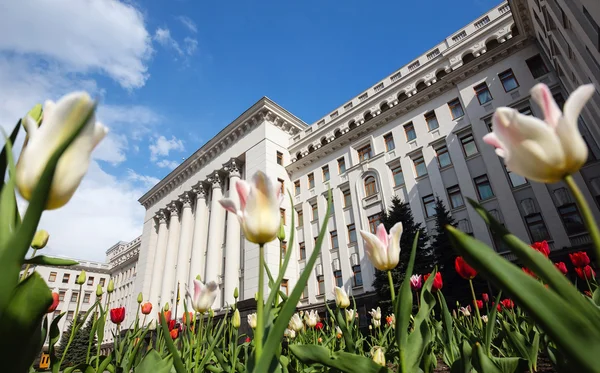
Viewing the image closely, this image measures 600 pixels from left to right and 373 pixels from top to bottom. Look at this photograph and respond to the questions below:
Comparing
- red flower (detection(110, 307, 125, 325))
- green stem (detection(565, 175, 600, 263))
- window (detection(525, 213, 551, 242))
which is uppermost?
window (detection(525, 213, 551, 242))

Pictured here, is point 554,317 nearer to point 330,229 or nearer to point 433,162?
point 433,162

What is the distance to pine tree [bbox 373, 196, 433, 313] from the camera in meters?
12.7

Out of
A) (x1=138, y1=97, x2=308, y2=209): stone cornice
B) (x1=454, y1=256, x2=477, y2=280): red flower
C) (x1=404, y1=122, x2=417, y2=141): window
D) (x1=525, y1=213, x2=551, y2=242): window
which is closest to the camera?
(x1=454, y1=256, x2=477, y2=280): red flower

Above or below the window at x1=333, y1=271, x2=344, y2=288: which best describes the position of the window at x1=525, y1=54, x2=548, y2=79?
above

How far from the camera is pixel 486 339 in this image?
1.90 metres

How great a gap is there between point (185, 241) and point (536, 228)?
23.8m

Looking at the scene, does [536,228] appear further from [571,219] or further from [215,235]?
[215,235]

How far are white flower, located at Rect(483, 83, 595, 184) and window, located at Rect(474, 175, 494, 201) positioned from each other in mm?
14782

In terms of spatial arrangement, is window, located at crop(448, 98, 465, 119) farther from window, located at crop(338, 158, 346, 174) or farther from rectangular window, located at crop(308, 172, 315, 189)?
rectangular window, located at crop(308, 172, 315, 189)

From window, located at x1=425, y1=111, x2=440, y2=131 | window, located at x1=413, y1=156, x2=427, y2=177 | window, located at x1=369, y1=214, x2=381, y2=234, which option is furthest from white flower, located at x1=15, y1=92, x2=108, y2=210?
window, located at x1=425, y1=111, x2=440, y2=131

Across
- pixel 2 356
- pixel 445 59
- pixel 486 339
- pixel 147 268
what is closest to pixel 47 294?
pixel 2 356

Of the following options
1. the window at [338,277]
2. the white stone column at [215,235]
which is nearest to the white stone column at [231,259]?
the white stone column at [215,235]

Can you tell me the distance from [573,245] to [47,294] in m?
14.7

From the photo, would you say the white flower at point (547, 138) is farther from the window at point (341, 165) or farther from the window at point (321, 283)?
the window at point (341, 165)
